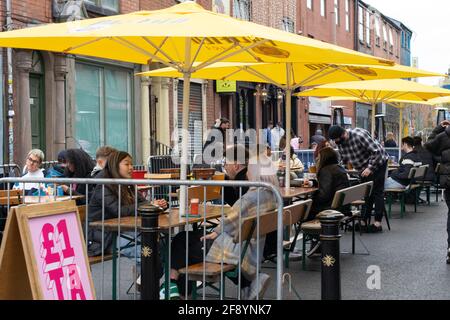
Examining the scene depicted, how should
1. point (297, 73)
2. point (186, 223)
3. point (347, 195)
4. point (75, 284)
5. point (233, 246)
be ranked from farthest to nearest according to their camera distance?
point (297, 73) → point (347, 195) → point (233, 246) → point (186, 223) → point (75, 284)

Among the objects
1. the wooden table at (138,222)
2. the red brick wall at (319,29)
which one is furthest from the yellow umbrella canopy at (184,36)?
the red brick wall at (319,29)

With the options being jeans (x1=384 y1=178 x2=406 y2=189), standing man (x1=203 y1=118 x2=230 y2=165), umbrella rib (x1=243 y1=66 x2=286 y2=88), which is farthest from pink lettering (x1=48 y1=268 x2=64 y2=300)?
standing man (x1=203 y1=118 x2=230 y2=165)

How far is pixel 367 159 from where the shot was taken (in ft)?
41.1

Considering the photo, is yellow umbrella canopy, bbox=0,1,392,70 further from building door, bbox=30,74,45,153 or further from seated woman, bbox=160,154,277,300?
building door, bbox=30,74,45,153

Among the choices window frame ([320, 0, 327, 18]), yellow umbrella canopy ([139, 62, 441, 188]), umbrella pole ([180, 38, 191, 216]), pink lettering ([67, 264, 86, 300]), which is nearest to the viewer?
pink lettering ([67, 264, 86, 300])

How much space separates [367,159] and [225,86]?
13.2 metres

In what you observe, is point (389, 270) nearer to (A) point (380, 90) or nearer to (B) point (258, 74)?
(B) point (258, 74)

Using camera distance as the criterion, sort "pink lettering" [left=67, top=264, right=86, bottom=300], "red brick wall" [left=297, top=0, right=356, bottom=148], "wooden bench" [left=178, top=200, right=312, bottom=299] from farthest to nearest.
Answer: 1. "red brick wall" [left=297, top=0, right=356, bottom=148]
2. "wooden bench" [left=178, top=200, right=312, bottom=299]
3. "pink lettering" [left=67, top=264, right=86, bottom=300]

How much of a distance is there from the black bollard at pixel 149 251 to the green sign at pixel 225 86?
1974 centimetres

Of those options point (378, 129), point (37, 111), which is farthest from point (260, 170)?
point (378, 129)

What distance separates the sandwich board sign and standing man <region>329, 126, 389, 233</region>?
7.77 metres

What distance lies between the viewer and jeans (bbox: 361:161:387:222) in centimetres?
1240

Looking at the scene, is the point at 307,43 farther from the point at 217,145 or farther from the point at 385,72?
the point at 217,145
